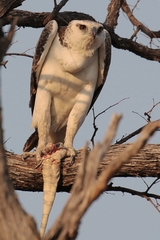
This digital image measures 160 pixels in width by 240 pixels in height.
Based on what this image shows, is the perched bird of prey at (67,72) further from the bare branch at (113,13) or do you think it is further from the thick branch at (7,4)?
the thick branch at (7,4)

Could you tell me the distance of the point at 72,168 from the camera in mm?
6637

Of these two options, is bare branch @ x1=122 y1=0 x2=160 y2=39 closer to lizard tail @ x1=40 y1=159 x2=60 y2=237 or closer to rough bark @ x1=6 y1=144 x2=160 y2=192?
rough bark @ x1=6 y1=144 x2=160 y2=192

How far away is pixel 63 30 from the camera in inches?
302

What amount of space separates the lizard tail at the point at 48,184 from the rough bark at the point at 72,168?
0.07m

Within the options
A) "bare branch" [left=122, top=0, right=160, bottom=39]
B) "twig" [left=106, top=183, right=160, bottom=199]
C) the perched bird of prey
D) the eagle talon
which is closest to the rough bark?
the eagle talon

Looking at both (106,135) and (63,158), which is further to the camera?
(63,158)

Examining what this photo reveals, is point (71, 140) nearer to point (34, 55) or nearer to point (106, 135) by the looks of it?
point (34, 55)

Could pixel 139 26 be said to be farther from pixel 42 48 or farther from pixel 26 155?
pixel 26 155

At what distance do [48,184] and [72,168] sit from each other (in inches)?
12.2

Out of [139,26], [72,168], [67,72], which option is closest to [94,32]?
[67,72]

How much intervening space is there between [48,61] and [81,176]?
4.47 metres

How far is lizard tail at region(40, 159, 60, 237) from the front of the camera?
653cm

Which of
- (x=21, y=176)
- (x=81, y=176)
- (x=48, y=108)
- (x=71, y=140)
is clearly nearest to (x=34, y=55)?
(x=48, y=108)

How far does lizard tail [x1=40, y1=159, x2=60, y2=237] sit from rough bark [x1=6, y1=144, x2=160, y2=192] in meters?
0.07
